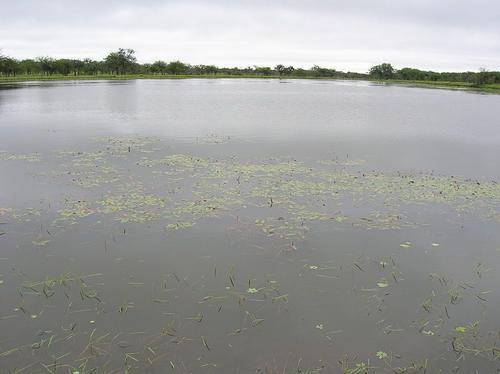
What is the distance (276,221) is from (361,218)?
227cm

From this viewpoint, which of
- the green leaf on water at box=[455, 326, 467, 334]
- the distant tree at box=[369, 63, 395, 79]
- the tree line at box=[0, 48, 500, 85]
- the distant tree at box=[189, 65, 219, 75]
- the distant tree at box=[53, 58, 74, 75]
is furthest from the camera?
the distant tree at box=[369, 63, 395, 79]

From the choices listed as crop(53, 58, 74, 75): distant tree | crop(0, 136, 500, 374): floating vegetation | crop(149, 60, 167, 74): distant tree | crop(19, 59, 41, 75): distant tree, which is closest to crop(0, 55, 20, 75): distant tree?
crop(19, 59, 41, 75): distant tree

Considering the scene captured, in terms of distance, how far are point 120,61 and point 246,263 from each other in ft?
503

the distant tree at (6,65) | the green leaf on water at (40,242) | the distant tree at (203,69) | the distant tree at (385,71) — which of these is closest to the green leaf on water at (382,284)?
the green leaf on water at (40,242)

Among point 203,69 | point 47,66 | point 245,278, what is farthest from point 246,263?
point 203,69

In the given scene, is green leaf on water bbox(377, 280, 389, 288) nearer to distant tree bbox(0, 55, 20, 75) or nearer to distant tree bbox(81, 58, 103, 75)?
distant tree bbox(0, 55, 20, 75)

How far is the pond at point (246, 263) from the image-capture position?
5848mm

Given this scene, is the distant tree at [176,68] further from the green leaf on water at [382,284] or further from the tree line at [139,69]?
the green leaf on water at [382,284]

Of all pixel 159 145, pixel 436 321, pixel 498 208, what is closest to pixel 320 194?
pixel 498 208

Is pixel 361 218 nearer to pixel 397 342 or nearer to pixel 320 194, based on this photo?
pixel 320 194

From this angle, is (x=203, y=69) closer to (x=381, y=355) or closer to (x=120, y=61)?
(x=120, y=61)

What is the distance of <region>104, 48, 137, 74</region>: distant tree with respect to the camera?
146m

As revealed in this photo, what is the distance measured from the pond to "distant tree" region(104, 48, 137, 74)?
13926cm

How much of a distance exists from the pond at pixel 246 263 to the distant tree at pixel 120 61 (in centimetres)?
13926
